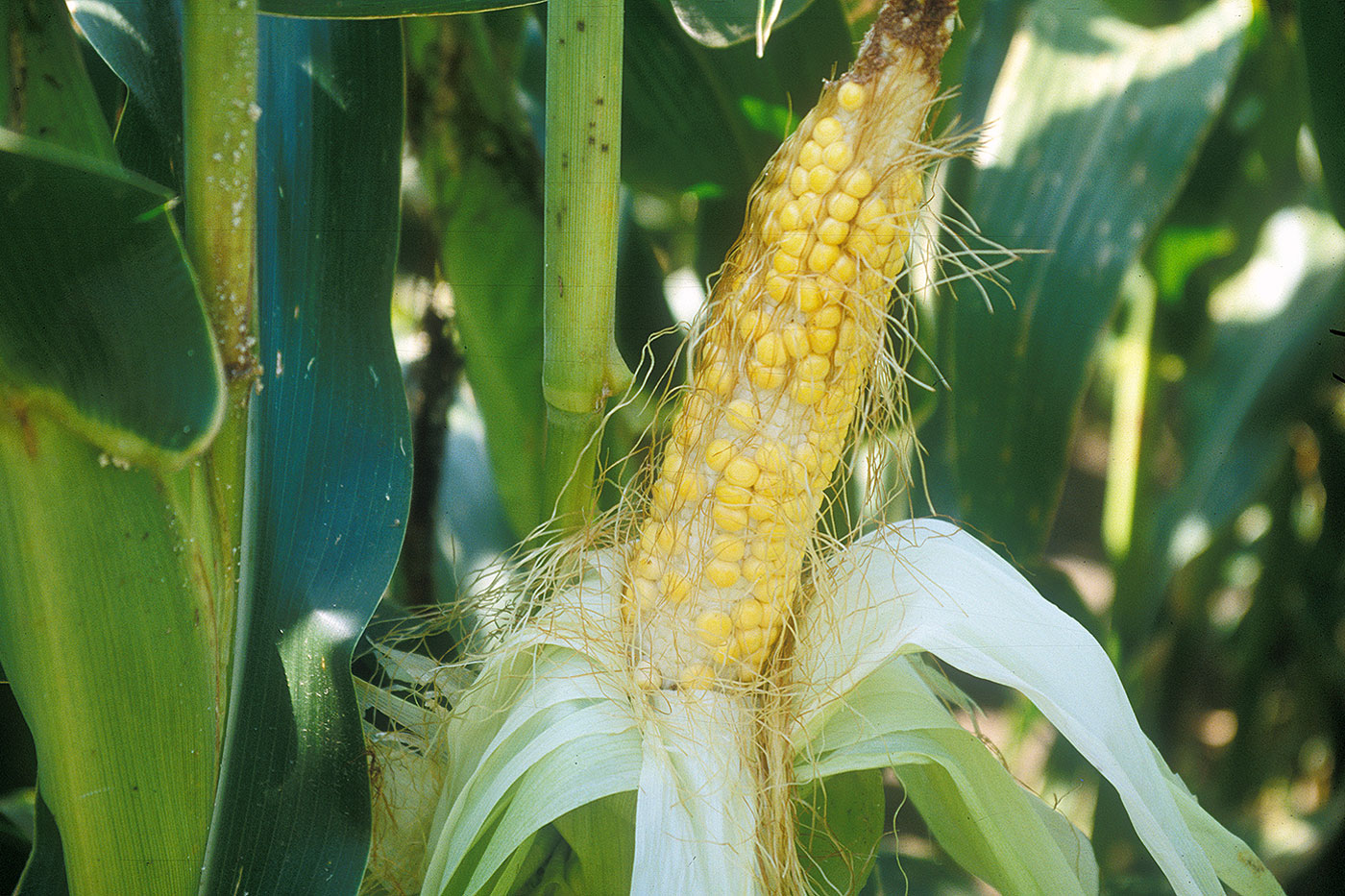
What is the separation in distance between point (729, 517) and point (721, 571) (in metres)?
0.02

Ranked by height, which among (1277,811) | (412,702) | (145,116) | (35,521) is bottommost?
(1277,811)

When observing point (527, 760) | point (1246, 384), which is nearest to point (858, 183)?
point (527, 760)

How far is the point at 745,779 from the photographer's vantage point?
0.97 feet

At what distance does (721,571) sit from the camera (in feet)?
0.93

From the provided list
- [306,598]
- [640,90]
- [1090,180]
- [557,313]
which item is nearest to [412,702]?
[306,598]

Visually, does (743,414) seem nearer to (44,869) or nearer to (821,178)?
(821,178)

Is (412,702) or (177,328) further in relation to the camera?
(412,702)

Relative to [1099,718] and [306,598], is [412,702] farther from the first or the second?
[1099,718]

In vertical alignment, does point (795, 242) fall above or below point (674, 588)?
above

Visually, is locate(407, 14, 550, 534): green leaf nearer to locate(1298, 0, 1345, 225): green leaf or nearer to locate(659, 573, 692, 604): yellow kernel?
locate(659, 573, 692, 604): yellow kernel

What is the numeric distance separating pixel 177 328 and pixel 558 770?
0.57 ft

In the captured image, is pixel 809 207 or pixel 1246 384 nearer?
pixel 809 207

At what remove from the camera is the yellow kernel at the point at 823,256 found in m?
0.25

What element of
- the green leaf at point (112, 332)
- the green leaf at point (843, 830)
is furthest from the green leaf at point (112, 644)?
the green leaf at point (843, 830)
